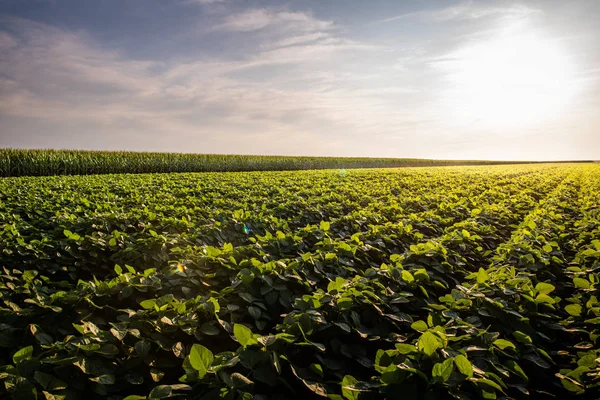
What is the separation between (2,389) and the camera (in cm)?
206

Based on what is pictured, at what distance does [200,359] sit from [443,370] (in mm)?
1374

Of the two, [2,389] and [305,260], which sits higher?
[305,260]

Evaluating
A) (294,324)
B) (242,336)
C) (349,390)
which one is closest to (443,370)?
(349,390)

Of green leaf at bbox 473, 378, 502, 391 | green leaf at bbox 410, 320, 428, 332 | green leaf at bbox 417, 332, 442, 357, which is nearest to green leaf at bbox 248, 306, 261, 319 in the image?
green leaf at bbox 410, 320, 428, 332

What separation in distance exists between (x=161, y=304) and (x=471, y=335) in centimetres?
246

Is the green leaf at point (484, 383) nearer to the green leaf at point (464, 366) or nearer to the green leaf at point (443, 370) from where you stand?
the green leaf at point (464, 366)

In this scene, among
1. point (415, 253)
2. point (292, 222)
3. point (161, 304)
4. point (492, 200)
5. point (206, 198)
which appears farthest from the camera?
point (492, 200)

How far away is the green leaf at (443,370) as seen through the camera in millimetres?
1923

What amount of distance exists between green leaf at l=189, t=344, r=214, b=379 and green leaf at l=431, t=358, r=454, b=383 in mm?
1268

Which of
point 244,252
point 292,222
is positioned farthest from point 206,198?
point 244,252

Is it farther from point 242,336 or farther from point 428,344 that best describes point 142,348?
point 428,344

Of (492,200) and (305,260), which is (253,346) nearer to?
(305,260)

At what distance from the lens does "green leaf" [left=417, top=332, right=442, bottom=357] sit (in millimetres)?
2082

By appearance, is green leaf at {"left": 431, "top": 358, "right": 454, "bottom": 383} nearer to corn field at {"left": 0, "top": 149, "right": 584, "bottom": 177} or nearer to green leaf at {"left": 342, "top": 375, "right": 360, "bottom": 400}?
green leaf at {"left": 342, "top": 375, "right": 360, "bottom": 400}
